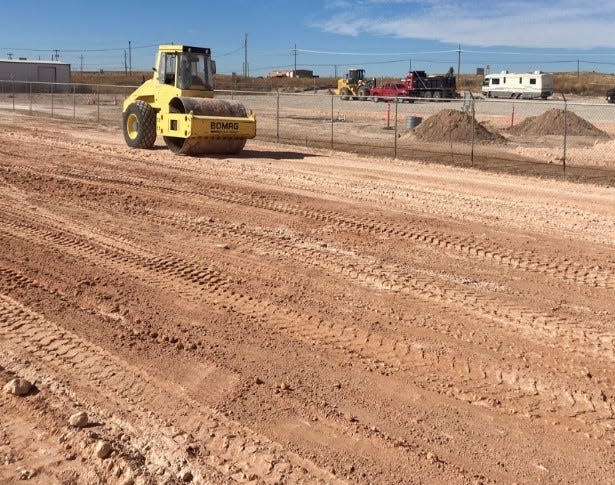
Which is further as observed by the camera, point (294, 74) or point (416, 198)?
point (294, 74)

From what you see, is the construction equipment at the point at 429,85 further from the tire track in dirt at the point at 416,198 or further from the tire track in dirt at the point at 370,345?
the tire track in dirt at the point at 370,345

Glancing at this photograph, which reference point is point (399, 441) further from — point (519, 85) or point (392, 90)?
point (519, 85)

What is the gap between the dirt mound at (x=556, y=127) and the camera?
31.2 metres

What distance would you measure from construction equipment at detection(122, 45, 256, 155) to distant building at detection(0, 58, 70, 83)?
205 ft

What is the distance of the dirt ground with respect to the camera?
417cm

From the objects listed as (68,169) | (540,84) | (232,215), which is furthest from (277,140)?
(540,84)

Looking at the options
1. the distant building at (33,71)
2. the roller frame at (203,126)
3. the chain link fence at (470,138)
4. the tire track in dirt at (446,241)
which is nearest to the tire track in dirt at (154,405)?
the tire track in dirt at (446,241)

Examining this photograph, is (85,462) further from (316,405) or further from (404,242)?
(404,242)

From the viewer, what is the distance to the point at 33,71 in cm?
7894

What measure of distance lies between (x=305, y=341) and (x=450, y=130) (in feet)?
75.5

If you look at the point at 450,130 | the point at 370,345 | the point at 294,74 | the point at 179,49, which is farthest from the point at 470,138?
the point at 294,74

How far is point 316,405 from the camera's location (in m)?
4.77

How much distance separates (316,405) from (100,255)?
443 cm

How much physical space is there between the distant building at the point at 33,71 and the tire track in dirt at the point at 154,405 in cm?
7672
